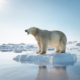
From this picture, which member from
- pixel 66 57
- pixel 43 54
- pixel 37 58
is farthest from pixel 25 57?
pixel 66 57

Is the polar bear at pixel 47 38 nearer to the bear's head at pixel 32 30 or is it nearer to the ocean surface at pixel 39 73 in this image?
the bear's head at pixel 32 30

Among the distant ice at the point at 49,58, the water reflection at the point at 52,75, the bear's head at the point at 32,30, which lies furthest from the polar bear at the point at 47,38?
the water reflection at the point at 52,75

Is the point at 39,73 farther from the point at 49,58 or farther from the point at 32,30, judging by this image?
the point at 32,30

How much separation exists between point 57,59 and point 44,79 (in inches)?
59.9

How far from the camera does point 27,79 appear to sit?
1.10 metres

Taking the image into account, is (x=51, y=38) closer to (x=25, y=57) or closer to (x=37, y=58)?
(x=37, y=58)

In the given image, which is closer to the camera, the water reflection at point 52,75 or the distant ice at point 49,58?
the water reflection at point 52,75

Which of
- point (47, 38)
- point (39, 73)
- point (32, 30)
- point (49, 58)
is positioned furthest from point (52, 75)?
point (32, 30)

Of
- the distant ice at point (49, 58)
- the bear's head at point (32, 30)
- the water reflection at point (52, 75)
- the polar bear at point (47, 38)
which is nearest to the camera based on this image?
the water reflection at point (52, 75)

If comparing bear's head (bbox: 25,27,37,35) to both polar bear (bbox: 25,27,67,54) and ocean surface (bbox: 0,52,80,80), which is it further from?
ocean surface (bbox: 0,52,80,80)

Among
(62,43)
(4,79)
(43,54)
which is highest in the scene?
(62,43)

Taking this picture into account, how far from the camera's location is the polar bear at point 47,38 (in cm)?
291

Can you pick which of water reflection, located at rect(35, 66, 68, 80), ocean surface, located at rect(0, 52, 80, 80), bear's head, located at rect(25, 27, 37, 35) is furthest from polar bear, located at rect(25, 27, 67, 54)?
water reflection, located at rect(35, 66, 68, 80)

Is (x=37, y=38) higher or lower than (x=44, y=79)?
higher
